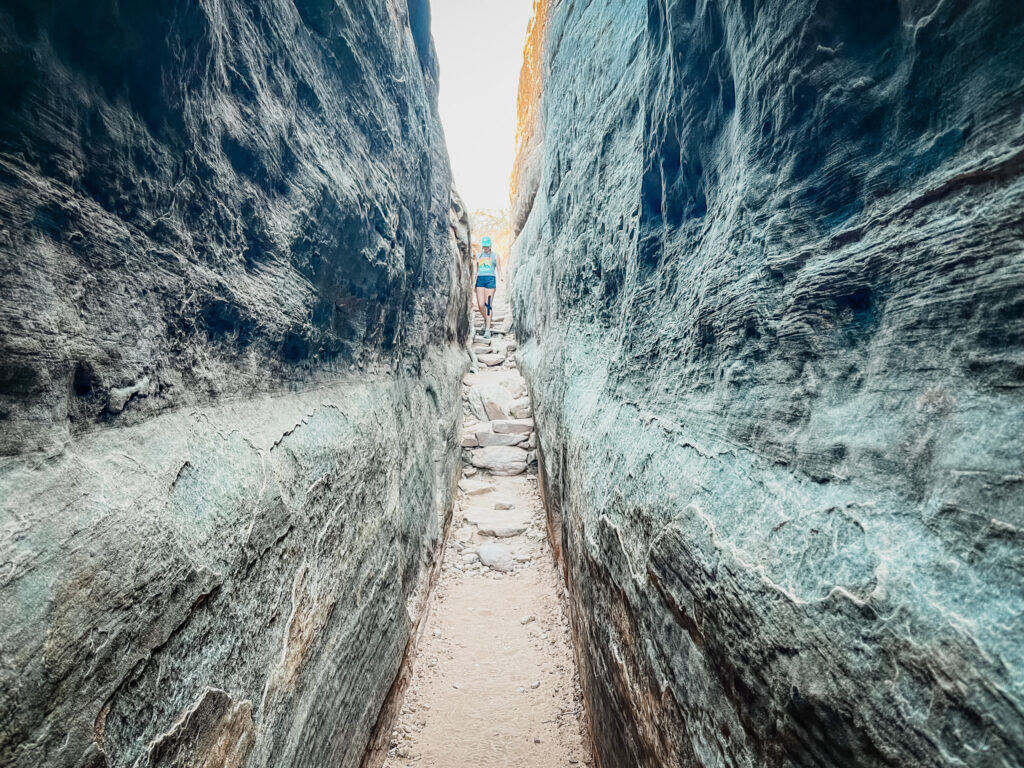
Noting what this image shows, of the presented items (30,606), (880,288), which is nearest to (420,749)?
(30,606)

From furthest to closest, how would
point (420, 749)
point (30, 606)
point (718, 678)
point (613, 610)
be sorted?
1. point (420, 749)
2. point (613, 610)
3. point (718, 678)
4. point (30, 606)

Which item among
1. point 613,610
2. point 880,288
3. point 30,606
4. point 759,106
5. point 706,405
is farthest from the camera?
point 613,610

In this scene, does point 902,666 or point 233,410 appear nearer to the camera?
point 902,666

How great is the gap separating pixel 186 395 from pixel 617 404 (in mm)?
2353

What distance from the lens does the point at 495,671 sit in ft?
12.4

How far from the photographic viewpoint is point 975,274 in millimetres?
905

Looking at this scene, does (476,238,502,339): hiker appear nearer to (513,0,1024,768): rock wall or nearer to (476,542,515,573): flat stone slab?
(476,542,515,573): flat stone slab

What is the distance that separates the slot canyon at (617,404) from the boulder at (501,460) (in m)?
4.01

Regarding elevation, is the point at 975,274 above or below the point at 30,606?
above

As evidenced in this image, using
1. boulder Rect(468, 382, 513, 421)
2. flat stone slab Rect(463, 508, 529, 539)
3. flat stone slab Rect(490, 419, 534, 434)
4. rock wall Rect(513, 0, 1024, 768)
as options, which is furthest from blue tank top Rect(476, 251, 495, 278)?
rock wall Rect(513, 0, 1024, 768)

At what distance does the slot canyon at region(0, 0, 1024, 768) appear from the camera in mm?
912

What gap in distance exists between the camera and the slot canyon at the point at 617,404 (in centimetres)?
91

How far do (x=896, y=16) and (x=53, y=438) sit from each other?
258 centimetres

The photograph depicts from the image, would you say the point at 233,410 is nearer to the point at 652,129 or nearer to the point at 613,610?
the point at 613,610
